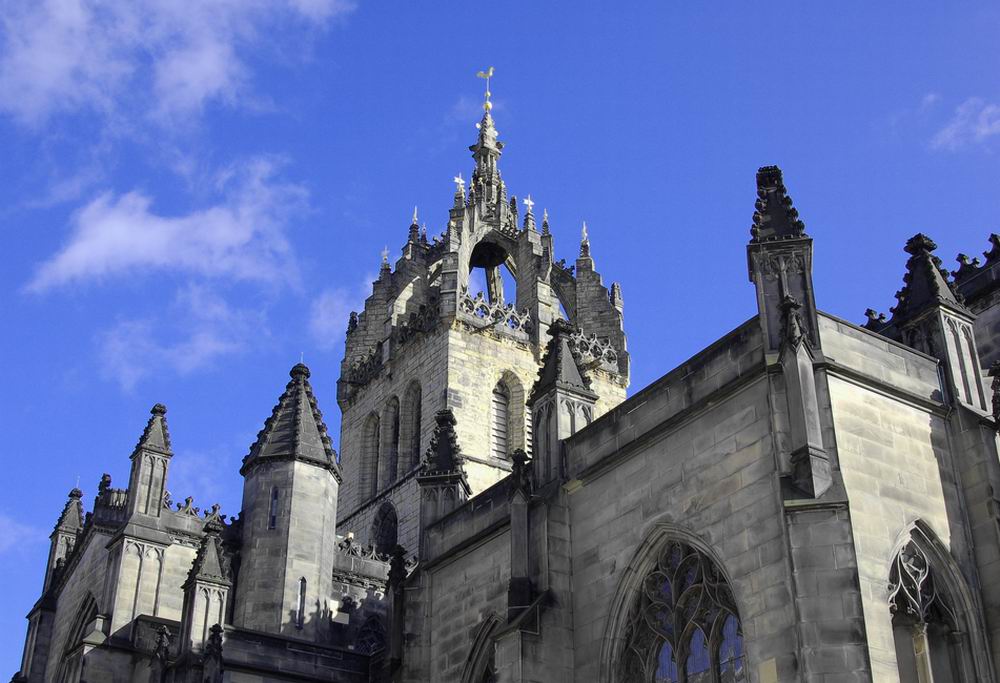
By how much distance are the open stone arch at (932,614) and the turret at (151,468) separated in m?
18.7

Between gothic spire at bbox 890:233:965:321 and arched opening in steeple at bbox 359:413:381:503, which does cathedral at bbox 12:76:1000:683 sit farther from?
arched opening in steeple at bbox 359:413:381:503

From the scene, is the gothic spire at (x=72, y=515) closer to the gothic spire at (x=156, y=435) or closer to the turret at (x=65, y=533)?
the turret at (x=65, y=533)

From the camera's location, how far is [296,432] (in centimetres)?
3019

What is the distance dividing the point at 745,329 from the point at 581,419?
14.5ft

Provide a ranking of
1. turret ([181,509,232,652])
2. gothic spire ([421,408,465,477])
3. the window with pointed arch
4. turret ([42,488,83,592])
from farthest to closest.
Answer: turret ([42,488,83,592]) → turret ([181,509,232,652]) → gothic spire ([421,408,465,477]) → the window with pointed arch

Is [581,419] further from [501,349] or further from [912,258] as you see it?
[501,349]

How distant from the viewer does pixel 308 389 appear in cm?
3130

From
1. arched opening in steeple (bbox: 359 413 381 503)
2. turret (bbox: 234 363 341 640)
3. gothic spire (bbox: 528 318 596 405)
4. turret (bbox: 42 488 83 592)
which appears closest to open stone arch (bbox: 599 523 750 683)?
gothic spire (bbox: 528 318 596 405)

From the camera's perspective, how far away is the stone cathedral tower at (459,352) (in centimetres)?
4531

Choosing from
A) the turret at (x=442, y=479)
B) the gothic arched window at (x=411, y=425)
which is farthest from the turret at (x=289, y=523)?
the gothic arched window at (x=411, y=425)

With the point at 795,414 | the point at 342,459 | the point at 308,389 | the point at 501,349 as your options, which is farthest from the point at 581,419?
the point at 342,459

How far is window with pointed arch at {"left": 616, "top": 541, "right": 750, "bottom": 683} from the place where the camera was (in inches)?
671

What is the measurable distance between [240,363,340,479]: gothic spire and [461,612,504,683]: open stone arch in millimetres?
9415

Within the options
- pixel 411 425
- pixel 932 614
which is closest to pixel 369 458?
pixel 411 425
